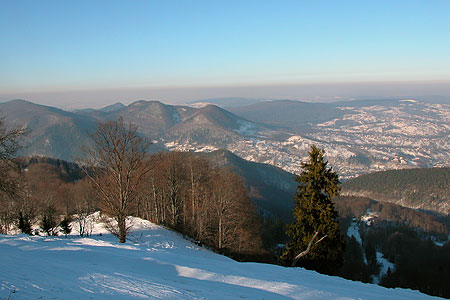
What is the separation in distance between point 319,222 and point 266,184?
140 m

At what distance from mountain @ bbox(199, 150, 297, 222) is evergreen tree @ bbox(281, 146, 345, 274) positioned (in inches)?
3457

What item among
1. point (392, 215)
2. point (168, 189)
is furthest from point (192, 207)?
point (392, 215)

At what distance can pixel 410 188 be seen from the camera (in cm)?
17262

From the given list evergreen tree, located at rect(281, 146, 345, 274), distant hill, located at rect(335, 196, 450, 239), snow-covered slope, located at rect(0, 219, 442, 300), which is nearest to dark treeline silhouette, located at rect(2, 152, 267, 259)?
evergreen tree, located at rect(281, 146, 345, 274)

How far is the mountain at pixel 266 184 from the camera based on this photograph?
118m

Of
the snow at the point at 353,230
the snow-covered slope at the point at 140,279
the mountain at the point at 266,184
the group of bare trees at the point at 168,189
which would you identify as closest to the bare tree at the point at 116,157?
the group of bare trees at the point at 168,189

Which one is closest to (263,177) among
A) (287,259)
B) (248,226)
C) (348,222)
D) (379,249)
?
(348,222)

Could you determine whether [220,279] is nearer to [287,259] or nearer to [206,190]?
[287,259]

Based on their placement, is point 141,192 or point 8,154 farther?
point 141,192

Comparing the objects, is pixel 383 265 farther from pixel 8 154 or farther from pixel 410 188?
pixel 410 188

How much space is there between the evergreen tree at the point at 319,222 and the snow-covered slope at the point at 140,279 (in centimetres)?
511

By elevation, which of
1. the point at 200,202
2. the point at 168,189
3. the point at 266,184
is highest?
the point at 168,189

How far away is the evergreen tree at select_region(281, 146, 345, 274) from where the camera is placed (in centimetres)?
1820

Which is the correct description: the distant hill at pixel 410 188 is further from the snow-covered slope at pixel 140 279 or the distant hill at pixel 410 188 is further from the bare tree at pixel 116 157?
the snow-covered slope at pixel 140 279
